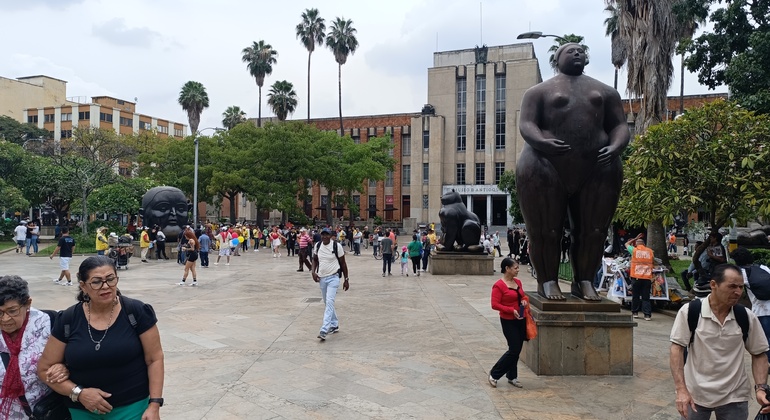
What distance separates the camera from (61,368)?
9.20 ft

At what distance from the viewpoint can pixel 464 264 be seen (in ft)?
56.3

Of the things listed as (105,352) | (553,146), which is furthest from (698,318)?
(105,352)

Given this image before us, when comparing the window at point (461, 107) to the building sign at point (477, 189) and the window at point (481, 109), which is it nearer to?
the window at point (481, 109)

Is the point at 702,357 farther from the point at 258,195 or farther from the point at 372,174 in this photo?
the point at 372,174

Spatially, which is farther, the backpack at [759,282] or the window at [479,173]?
the window at [479,173]

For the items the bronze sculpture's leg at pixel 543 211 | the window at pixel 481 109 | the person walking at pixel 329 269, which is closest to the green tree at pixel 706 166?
the bronze sculpture's leg at pixel 543 211

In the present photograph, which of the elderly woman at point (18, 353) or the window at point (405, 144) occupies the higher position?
the window at point (405, 144)

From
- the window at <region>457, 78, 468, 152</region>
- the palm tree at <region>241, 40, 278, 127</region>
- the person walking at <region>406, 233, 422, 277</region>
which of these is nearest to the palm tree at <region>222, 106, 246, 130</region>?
the palm tree at <region>241, 40, 278, 127</region>

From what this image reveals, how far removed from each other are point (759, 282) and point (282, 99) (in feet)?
A: 160

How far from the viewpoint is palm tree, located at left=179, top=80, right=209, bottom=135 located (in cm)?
5181

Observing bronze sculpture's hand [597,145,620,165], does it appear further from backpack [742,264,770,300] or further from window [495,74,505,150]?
window [495,74,505,150]

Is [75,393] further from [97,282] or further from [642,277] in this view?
[642,277]

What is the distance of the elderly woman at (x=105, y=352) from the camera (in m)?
2.79

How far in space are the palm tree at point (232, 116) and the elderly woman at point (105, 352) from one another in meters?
54.9
